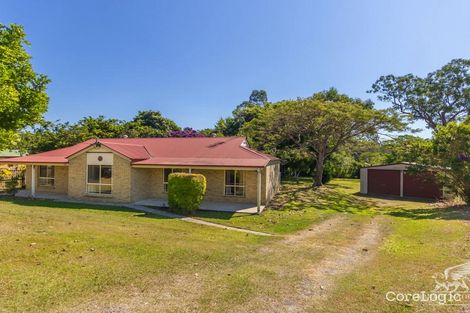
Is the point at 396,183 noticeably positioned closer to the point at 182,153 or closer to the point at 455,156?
the point at 455,156

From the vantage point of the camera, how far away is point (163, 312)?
480 centimetres

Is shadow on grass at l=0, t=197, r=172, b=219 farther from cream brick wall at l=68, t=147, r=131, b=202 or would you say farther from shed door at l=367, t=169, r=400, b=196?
shed door at l=367, t=169, r=400, b=196

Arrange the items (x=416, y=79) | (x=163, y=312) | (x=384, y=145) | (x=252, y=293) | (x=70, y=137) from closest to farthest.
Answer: (x=163, y=312), (x=252, y=293), (x=384, y=145), (x=70, y=137), (x=416, y=79)

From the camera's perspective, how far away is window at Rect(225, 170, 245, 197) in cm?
1875

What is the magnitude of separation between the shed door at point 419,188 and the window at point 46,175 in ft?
88.5

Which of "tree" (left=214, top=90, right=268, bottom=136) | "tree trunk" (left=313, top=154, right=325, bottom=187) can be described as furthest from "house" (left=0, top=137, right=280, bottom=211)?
"tree" (left=214, top=90, right=268, bottom=136)

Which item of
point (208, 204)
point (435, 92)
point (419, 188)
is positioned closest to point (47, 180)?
point (208, 204)

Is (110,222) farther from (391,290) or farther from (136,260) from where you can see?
Result: (391,290)

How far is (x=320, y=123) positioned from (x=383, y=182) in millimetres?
8242

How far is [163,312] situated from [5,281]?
323 centimetres

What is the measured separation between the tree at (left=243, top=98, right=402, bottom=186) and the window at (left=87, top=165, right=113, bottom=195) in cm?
1410

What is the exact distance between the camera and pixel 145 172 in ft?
64.2

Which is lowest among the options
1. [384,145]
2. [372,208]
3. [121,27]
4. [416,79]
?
[372,208]

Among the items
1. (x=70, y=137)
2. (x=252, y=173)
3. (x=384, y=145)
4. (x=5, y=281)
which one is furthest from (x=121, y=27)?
(x=384, y=145)
